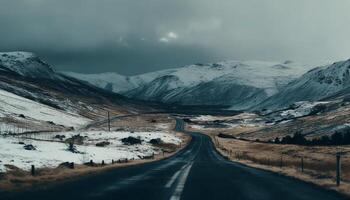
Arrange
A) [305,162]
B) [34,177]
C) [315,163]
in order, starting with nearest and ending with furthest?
[34,177], [315,163], [305,162]

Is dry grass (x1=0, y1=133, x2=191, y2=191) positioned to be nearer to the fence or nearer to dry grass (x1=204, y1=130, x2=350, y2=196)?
dry grass (x1=204, y1=130, x2=350, y2=196)

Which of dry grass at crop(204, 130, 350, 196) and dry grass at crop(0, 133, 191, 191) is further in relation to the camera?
dry grass at crop(204, 130, 350, 196)

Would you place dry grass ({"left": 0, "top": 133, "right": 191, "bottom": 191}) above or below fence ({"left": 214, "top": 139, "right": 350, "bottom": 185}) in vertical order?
above

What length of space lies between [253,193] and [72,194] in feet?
21.2

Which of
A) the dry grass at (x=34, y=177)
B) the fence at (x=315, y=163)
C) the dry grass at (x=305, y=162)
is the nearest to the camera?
the dry grass at (x=34, y=177)

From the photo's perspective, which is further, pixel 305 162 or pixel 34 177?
pixel 305 162

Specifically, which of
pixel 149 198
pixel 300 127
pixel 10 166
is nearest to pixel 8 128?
pixel 300 127

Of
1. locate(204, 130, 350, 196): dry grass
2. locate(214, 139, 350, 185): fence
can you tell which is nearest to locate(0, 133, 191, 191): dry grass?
locate(204, 130, 350, 196): dry grass

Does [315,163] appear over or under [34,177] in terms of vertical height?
under

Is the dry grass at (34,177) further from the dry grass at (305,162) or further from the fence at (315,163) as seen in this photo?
the fence at (315,163)

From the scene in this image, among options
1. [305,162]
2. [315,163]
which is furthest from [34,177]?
[305,162]

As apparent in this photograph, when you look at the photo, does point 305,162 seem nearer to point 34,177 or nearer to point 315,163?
point 315,163

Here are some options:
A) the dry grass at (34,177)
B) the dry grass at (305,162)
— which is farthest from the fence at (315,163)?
the dry grass at (34,177)

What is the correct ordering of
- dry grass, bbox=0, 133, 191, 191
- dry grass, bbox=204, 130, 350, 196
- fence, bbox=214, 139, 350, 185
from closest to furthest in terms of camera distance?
dry grass, bbox=0, 133, 191, 191, dry grass, bbox=204, 130, 350, 196, fence, bbox=214, 139, 350, 185
